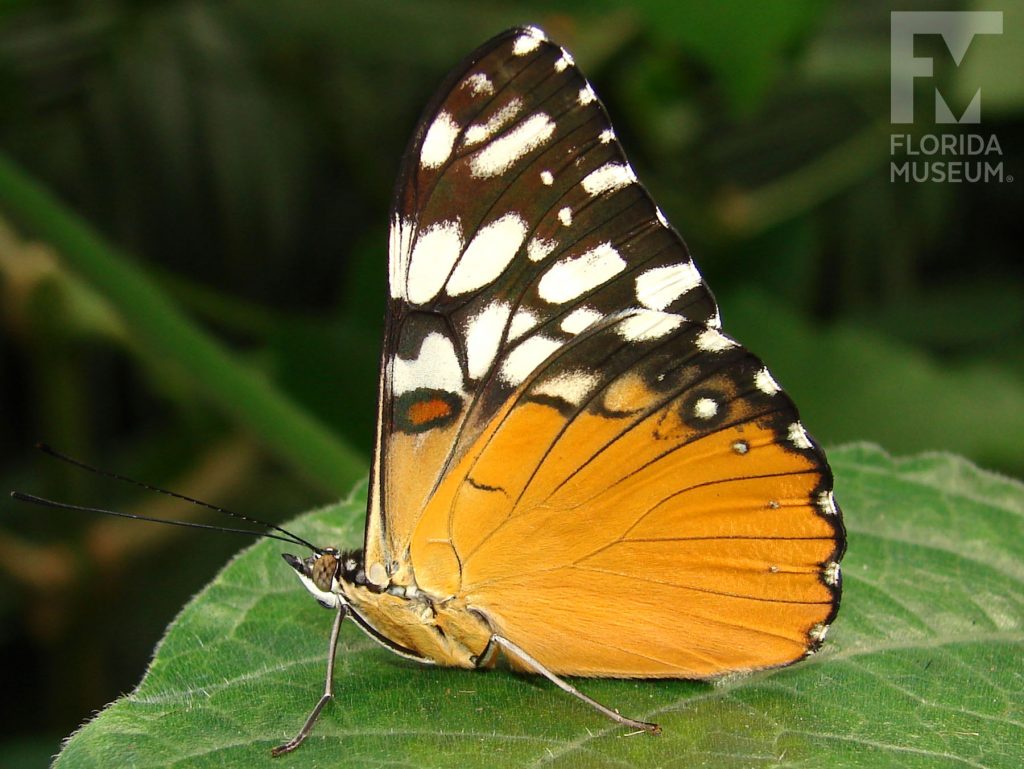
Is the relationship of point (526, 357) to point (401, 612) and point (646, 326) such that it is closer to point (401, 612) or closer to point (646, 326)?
point (646, 326)

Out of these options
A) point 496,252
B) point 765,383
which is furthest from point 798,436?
point 496,252

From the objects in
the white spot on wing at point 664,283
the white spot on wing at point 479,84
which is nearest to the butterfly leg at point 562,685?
the white spot on wing at point 664,283

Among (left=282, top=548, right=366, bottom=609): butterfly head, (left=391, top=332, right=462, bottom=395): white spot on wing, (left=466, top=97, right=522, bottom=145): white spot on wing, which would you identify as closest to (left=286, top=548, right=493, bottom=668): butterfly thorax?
(left=282, top=548, right=366, bottom=609): butterfly head

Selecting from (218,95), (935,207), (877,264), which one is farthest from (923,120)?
(218,95)

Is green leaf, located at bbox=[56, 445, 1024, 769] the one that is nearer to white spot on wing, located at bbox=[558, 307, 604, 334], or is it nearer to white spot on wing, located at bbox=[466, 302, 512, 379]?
white spot on wing, located at bbox=[466, 302, 512, 379]

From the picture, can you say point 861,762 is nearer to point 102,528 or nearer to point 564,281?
point 564,281

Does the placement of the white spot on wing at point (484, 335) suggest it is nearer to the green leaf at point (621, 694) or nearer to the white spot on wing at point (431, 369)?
the white spot on wing at point (431, 369)
